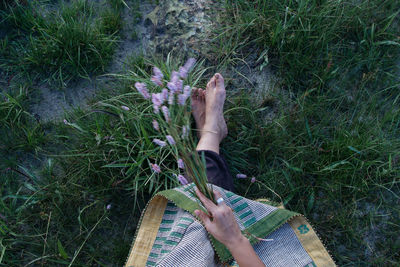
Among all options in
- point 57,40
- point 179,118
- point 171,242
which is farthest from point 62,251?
point 57,40

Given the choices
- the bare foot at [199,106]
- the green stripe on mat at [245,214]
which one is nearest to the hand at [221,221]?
the green stripe on mat at [245,214]

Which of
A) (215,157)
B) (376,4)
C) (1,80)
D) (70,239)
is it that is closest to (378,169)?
(215,157)

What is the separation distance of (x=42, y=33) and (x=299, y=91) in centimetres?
179

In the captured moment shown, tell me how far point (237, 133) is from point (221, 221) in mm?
953

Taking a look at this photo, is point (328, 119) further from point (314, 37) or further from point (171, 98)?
point (171, 98)

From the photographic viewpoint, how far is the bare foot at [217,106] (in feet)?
7.04

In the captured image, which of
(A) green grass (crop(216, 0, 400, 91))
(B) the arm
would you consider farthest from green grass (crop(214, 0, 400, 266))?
(B) the arm

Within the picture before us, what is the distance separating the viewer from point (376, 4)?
92.4 inches

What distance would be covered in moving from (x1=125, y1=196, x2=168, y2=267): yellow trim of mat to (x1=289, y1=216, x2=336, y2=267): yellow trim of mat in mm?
739

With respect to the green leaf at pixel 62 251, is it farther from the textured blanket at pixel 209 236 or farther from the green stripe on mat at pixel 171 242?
the green stripe on mat at pixel 171 242

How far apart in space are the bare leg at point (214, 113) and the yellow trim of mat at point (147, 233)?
0.44m

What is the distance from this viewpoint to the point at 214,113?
85.0 inches

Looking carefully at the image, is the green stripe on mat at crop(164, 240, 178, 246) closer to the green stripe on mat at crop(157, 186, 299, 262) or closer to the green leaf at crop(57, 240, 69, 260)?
the green stripe on mat at crop(157, 186, 299, 262)

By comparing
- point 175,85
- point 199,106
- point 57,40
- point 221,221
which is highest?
point 175,85
